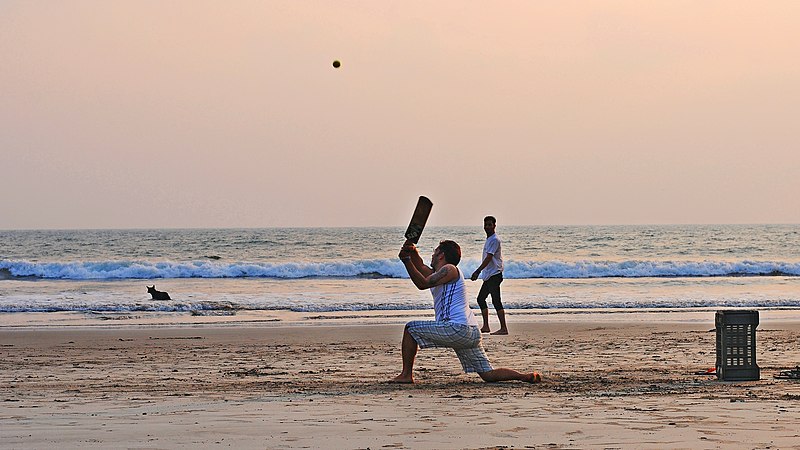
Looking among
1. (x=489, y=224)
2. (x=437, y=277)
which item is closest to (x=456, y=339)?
(x=437, y=277)

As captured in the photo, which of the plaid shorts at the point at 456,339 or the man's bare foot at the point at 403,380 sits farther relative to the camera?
the man's bare foot at the point at 403,380

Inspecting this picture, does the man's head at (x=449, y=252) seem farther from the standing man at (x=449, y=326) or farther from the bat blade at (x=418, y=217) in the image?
the bat blade at (x=418, y=217)

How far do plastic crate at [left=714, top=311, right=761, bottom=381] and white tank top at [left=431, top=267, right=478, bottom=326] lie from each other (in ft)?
6.54

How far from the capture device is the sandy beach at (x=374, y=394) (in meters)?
5.83

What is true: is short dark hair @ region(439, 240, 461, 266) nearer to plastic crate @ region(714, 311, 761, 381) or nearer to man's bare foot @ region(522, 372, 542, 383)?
man's bare foot @ region(522, 372, 542, 383)

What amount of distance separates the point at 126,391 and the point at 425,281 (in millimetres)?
2495

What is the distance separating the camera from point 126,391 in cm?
782

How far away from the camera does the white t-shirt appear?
41.1 ft

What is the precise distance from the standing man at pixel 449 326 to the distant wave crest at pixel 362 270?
2500 cm

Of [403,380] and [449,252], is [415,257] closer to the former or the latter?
[449,252]

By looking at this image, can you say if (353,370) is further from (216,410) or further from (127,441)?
(127,441)

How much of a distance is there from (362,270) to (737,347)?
26925 millimetres

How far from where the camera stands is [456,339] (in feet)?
25.9

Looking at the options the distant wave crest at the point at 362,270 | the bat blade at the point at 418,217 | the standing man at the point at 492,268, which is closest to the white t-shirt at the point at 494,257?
the standing man at the point at 492,268
